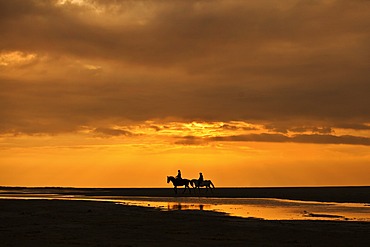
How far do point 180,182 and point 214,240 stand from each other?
54.2 metres

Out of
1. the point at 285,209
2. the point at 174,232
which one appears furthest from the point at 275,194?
the point at 174,232

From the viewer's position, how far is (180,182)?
74250mm

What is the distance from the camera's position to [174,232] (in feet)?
74.0

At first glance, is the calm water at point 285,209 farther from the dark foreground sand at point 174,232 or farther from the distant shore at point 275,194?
the distant shore at point 275,194

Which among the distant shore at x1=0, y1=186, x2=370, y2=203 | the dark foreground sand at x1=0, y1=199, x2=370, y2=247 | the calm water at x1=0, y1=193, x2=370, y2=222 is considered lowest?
the dark foreground sand at x1=0, y1=199, x2=370, y2=247

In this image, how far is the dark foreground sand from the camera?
63.7 feet

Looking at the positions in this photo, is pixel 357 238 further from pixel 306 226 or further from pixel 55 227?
pixel 55 227

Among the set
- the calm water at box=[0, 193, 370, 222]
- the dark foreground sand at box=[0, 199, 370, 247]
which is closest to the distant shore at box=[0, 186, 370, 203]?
the calm water at box=[0, 193, 370, 222]

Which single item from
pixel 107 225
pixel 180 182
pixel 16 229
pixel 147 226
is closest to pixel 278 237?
pixel 147 226

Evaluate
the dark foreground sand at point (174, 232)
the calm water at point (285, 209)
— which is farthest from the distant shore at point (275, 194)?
the dark foreground sand at point (174, 232)

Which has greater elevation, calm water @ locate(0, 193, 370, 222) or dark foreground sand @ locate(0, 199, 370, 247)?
calm water @ locate(0, 193, 370, 222)

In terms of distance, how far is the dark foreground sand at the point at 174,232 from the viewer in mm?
19406

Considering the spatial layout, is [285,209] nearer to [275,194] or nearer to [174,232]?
[174,232]

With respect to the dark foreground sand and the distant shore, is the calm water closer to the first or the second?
the dark foreground sand
